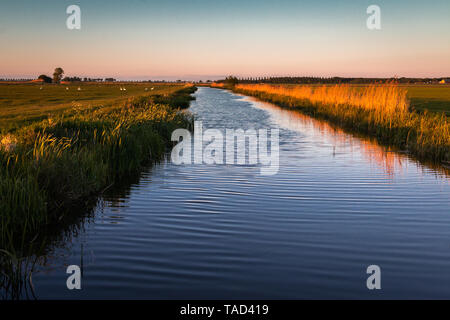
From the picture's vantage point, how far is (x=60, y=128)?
1241 centimetres

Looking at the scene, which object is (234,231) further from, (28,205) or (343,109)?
(343,109)

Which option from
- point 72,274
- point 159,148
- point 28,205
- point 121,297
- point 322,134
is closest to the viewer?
point 121,297

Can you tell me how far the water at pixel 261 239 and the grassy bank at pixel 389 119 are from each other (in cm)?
363

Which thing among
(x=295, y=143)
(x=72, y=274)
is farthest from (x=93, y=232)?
(x=295, y=143)

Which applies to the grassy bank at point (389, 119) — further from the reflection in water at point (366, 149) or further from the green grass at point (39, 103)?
the green grass at point (39, 103)

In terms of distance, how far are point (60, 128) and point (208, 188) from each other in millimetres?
5190

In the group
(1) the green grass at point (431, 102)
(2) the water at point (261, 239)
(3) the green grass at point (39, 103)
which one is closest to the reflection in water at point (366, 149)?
(2) the water at point (261, 239)

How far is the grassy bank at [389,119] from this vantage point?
609 inches

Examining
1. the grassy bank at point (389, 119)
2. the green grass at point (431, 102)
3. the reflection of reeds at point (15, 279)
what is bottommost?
the reflection of reeds at point (15, 279)

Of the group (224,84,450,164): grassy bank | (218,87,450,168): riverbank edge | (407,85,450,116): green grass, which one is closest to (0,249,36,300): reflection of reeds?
(218,87,450,168): riverbank edge

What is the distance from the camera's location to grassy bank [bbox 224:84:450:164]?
15.5 meters

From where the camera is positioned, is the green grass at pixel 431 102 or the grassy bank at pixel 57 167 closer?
the grassy bank at pixel 57 167

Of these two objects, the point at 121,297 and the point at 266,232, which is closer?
the point at 121,297
